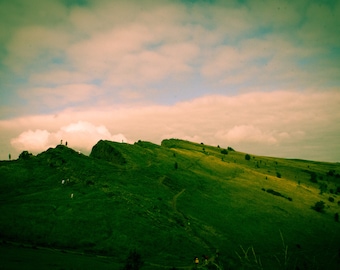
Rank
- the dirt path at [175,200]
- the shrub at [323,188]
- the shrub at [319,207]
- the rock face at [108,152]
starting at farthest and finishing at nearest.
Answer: the shrub at [323,188] < the rock face at [108,152] < the shrub at [319,207] < the dirt path at [175,200]

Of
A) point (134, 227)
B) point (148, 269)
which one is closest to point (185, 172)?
point (134, 227)

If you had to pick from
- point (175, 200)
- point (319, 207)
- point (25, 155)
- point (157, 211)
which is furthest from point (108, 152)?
point (319, 207)

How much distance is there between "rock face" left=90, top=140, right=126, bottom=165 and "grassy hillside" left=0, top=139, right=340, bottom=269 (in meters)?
0.53

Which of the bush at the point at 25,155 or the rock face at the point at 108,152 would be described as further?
the rock face at the point at 108,152

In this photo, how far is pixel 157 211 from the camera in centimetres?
8044

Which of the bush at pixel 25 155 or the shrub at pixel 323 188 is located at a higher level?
the bush at pixel 25 155

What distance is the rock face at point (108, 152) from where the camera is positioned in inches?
4888

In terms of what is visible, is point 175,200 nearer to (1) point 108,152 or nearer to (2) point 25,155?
(1) point 108,152

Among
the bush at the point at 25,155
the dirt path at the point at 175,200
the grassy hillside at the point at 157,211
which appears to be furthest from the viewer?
the bush at the point at 25,155

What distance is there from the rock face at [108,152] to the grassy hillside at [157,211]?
20.8 inches

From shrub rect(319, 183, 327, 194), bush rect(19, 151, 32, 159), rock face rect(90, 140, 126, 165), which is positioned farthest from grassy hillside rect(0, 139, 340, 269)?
shrub rect(319, 183, 327, 194)

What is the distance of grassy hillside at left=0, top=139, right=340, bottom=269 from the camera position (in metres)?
60.8

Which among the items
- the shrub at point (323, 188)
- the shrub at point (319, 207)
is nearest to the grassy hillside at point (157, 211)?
the shrub at point (319, 207)

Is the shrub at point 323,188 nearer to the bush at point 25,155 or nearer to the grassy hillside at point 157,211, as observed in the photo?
the grassy hillside at point 157,211
